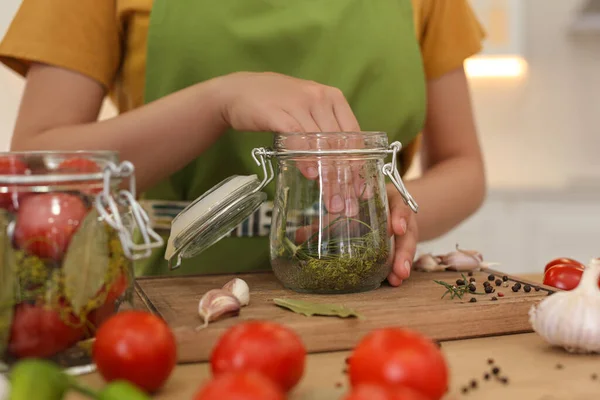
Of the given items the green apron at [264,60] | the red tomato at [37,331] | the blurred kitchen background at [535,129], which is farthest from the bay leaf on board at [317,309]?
the blurred kitchen background at [535,129]

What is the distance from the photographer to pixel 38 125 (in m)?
1.00

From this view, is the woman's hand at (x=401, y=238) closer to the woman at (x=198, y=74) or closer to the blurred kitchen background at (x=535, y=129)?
the woman at (x=198, y=74)

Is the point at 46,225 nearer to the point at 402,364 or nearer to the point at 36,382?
the point at 36,382

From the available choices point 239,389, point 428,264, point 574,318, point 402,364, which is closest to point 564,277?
point 428,264

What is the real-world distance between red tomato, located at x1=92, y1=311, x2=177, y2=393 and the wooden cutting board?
0.35 feet

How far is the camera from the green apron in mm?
1025

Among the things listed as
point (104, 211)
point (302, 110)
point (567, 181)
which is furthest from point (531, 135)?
point (104, 211)

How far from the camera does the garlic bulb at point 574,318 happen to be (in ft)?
1.87

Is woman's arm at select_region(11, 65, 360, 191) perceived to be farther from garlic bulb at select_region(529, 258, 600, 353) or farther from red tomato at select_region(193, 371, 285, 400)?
red tomato at select_region(193, 371, 285, 400)

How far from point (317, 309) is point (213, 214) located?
0.17 meters

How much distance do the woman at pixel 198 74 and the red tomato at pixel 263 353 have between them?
1.44 feet

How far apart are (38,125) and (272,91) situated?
414 millimetres

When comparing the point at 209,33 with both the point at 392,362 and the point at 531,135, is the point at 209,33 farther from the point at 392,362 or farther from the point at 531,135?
the point at 531,135

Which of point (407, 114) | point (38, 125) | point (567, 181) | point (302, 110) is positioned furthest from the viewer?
point (567, 181)
